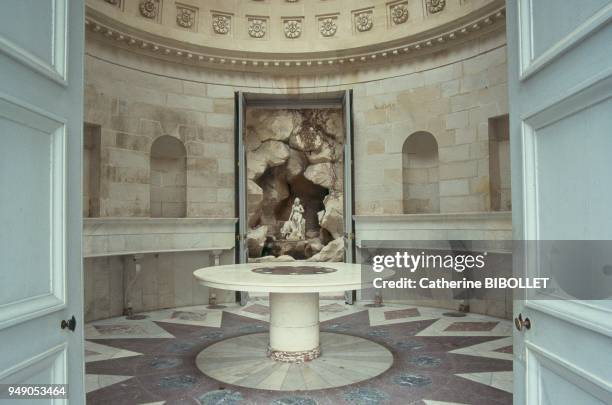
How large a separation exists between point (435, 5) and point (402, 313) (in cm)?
534

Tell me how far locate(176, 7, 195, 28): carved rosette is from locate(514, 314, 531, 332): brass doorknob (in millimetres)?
7979

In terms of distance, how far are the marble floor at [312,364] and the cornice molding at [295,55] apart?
454cm

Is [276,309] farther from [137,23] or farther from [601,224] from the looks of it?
[137,23]

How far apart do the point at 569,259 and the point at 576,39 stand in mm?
889

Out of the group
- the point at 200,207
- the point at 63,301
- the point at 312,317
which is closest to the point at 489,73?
the point at 312,317

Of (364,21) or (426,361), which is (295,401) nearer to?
(426,361)

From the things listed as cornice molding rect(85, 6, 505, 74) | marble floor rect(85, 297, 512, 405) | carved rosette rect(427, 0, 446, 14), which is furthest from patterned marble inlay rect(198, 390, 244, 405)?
carved rosette rect(427, 0, 446, 14)

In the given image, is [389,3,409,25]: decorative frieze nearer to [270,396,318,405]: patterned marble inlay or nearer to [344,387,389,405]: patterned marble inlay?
[344,387,389,405]: patterned marble inlay

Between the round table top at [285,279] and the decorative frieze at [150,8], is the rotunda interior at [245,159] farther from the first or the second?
the round table top at [285,279]

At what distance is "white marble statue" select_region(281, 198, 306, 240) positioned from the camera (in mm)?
12711

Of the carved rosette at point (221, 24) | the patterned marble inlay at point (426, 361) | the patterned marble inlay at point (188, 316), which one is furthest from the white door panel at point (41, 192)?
the carved rosette at point (221, 24)

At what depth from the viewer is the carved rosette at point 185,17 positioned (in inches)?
330

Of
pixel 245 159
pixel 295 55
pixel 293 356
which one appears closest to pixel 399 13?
pixel 295 55

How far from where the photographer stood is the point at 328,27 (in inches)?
350
